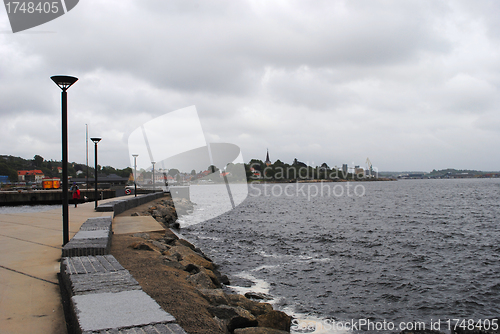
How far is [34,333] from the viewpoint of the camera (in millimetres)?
3916

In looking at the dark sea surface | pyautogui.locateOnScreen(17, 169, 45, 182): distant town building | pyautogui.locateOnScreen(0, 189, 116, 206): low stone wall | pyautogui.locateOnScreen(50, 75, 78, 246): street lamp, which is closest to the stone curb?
pyautogui.locateOnScreen(50, 75, 78, 246): street lamp

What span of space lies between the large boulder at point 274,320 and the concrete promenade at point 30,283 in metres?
3.52

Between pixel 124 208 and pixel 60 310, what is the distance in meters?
15.9

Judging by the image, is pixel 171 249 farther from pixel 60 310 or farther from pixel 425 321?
pixel 425 321

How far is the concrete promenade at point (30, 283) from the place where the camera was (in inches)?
164

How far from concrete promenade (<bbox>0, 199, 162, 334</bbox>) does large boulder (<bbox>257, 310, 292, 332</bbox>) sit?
3521mm

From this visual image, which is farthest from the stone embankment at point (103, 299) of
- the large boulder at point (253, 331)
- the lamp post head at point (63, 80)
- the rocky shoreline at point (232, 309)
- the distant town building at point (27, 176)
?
the distant town building at point (27, 176)

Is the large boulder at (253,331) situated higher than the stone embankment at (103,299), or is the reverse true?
the stone embankment at (103,299)

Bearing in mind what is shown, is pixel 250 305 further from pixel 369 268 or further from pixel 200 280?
pixel 369 268

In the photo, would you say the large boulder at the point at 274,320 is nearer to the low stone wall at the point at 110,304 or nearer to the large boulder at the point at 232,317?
the large boulder at the point at 232,317

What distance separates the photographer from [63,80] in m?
7.71

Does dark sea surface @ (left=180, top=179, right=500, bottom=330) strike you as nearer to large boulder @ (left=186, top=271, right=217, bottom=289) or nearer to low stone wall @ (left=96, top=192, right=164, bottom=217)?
large boulder @ (left=186, top=271, right=217, bottom=289)

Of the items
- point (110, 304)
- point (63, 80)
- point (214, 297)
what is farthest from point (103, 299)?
point (63, 80)

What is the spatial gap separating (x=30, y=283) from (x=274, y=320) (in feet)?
14.1
